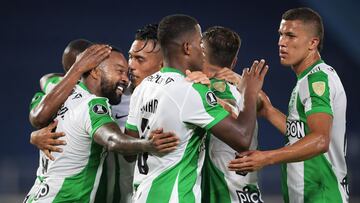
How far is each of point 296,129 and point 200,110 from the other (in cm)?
94

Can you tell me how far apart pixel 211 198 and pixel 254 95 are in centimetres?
109

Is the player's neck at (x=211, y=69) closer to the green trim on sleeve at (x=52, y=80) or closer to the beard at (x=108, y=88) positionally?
the beard at (x=108, y=88)

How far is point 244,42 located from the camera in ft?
39.2

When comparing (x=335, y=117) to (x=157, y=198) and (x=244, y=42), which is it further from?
(x=244, y=42)

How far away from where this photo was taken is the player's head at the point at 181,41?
405 cm

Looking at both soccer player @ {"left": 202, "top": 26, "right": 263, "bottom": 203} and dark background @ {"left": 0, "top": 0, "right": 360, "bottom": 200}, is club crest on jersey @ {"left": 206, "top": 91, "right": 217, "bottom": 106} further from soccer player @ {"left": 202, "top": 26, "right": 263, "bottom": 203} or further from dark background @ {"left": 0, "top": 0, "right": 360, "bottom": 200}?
dark background @ {"left": 0, "top": 0, "right": 360, "bottom": 200}

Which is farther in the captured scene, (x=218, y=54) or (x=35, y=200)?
(x=218, y=54)

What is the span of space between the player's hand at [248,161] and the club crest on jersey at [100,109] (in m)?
0.94

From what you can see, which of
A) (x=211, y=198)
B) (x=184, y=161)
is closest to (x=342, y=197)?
(x=211, y=198)

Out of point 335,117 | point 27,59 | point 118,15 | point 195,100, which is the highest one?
point 195,100

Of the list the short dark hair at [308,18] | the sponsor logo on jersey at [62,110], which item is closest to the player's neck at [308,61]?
the short dark hair at [308,18]

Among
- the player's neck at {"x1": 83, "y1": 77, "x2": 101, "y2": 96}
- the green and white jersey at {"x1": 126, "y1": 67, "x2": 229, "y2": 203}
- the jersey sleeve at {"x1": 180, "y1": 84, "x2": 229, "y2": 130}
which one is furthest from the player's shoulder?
the player's neck at {"x1": 83, "y1": 77, "x2": 101, "y2": 96}

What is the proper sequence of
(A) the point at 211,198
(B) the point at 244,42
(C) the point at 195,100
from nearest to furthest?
(C) the point at 195,100 → (A) the point at 211,198 → (B) the point at 244,42

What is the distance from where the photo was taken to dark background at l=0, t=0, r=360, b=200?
11703mm
